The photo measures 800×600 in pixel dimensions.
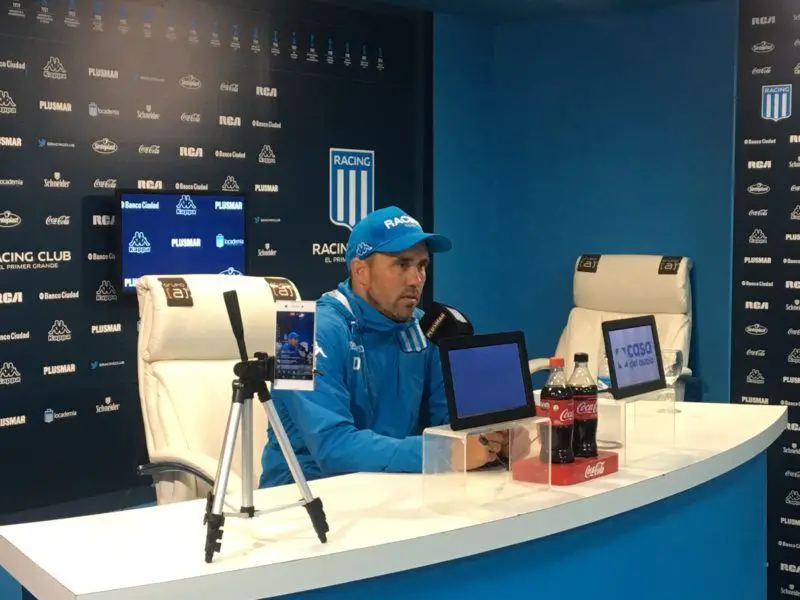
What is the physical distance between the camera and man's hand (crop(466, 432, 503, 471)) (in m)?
2.03

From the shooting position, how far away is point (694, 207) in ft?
16.4

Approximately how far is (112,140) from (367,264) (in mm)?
2237

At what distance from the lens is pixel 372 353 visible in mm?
2400

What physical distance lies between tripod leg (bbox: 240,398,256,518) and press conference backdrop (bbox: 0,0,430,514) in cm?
268

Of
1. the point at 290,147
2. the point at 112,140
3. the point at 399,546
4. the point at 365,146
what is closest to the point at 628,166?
the point at 365,146

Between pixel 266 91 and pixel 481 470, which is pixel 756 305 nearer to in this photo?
pixel 266 91

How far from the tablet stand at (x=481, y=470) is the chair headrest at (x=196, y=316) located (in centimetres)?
120

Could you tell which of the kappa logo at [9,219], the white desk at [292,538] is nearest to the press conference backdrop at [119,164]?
the kappa logo at [9,219]

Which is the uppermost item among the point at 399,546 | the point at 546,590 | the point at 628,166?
the point at 628,166

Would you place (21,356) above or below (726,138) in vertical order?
below

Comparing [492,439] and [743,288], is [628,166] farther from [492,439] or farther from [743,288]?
[492,439]

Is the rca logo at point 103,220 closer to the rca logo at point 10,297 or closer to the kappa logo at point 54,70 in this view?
the rca logo at point 10,297

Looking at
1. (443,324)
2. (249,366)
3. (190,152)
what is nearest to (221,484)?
(249,366)

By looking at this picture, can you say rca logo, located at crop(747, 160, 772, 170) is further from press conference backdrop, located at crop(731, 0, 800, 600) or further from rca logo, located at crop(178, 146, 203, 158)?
rca logo, located at crop(178, 146, 203, 158)
